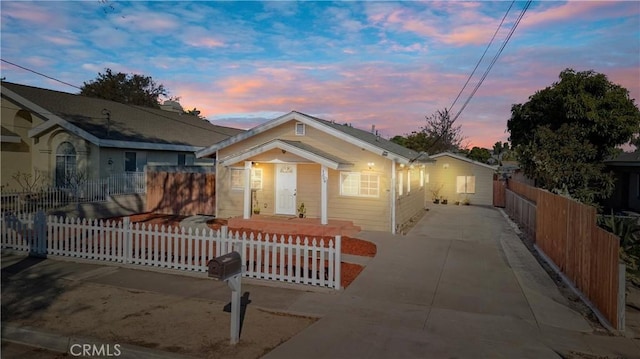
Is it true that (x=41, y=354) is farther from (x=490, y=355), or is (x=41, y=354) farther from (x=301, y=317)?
(x=490, y=355)

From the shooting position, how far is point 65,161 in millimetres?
20797

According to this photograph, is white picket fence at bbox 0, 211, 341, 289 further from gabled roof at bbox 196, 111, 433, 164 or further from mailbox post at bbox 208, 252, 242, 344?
gabled roof at bbox 196, 111, 433, 164

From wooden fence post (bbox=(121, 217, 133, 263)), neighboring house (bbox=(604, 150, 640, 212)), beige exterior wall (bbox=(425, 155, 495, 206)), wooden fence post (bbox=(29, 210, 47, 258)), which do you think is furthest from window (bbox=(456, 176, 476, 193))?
wooden fence post (bbox=(29, 210, 47, 258))

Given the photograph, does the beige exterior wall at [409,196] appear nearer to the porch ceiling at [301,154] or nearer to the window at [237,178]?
the porch ceiling at [301,154]

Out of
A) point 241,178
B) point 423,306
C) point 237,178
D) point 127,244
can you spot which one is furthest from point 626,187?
point 127,244

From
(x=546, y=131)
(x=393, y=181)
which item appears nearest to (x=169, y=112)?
(x=393, y=181)

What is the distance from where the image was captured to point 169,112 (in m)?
32.1

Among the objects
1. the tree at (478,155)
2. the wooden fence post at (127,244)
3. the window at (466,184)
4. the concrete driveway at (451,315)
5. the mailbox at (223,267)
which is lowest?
the concrete driveway at (451,315)

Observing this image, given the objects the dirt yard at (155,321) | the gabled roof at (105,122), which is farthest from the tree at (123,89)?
the dirt yard at (155,321)

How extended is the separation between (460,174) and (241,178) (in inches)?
672

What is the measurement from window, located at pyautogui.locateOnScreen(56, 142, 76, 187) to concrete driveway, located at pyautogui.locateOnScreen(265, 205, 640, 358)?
54.5 feet

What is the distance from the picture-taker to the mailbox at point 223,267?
538 cm

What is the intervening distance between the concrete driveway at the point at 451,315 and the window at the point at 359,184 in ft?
13.9

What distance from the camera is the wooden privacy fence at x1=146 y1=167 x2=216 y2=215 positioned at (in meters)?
19.7
